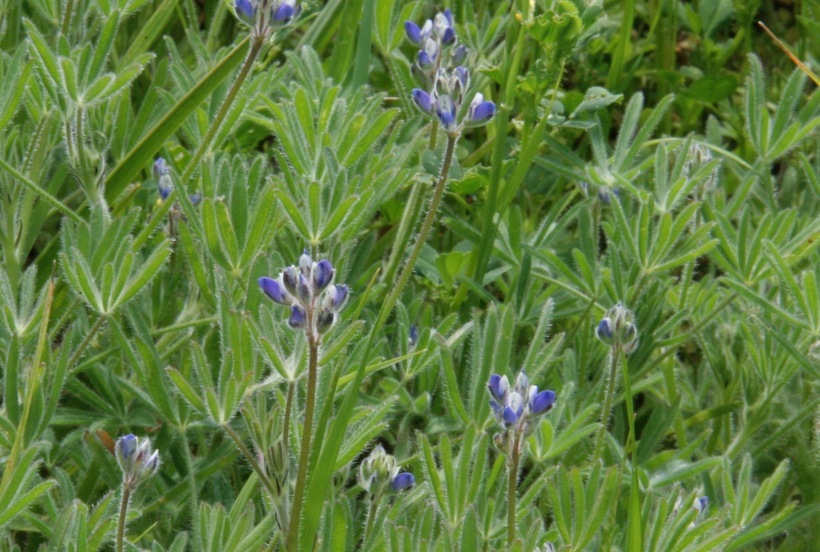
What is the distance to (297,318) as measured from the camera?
1.60 m

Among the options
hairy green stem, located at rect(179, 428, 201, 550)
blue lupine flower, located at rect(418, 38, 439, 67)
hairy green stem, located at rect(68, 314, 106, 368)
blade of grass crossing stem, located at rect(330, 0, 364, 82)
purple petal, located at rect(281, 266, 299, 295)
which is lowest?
hairy green stem, located at rect(179, 428, 201, 550)

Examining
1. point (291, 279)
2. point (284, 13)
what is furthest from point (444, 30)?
point (291, 279)

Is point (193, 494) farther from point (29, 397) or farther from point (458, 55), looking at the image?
point (458, 55)

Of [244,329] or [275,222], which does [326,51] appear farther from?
[244,329]

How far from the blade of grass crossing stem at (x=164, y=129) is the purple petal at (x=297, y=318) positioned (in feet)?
2.61

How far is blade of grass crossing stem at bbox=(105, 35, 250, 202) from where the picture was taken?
226cm

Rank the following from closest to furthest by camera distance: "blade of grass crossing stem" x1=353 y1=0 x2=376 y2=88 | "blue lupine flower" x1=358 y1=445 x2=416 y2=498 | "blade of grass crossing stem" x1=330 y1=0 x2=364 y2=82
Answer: "blue lupine flower" x1=358 y1=445 x2=416 y2=498 < "blade of grass crossing stem" x1=353 y1=0 x2=376 y2=88 < "blade of grass crossing stem" x1=330 y1=0 x2=364 y2=82

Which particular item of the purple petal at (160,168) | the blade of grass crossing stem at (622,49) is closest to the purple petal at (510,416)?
the purple petal at (160,168)

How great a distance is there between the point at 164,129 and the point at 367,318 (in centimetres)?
56

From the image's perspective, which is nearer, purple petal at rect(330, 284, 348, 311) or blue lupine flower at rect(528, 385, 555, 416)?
purple petal at rect(330, 284, 348, 311)

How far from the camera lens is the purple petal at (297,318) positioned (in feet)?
5.24

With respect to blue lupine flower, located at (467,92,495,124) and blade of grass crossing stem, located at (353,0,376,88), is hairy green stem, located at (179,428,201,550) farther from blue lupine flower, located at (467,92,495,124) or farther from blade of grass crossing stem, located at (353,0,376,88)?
blade of grass crossing stem, located at (353,0,376,88)

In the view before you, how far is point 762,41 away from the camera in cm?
385

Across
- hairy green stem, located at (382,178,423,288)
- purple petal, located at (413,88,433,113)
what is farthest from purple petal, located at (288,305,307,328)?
hairy green stem, located at (382,178,423,288)
